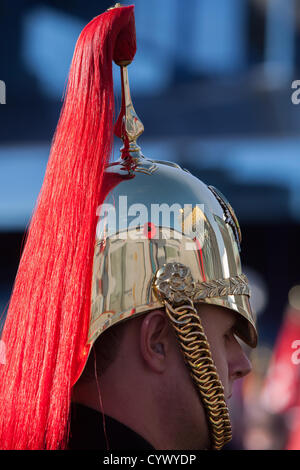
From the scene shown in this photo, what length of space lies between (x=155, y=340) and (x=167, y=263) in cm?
18

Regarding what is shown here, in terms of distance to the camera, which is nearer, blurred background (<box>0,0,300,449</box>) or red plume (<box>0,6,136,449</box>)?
red plume (<box>0,6,136,449</box>)

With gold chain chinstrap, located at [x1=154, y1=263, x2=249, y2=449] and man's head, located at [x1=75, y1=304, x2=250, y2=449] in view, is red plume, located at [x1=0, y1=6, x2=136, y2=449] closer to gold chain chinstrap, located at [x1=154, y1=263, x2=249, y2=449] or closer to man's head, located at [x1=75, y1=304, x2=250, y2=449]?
man's head, located at [x1=75, y1=304, x2=250, y2=449]

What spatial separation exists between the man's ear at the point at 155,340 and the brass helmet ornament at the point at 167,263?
23mm

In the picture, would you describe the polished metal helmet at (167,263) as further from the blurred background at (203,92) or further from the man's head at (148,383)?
the blurred background at (203,92)

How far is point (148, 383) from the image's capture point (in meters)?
1.65

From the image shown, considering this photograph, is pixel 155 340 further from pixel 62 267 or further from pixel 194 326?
pixel 62 267

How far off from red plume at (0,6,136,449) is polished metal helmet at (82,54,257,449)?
0.04 meters

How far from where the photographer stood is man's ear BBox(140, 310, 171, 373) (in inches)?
64.4

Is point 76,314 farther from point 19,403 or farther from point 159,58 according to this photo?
point 159,58

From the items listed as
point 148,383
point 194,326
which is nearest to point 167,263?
point 194,326

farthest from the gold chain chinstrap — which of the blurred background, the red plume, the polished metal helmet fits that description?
the blurred background

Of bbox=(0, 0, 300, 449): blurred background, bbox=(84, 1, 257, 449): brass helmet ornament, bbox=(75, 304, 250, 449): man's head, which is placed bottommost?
bbox=(75, 304, 250, 449): man's head

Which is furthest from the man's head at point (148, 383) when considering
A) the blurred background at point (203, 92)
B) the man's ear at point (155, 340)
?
the blurred background at point (203, 92)

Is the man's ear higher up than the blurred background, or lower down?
lower down
